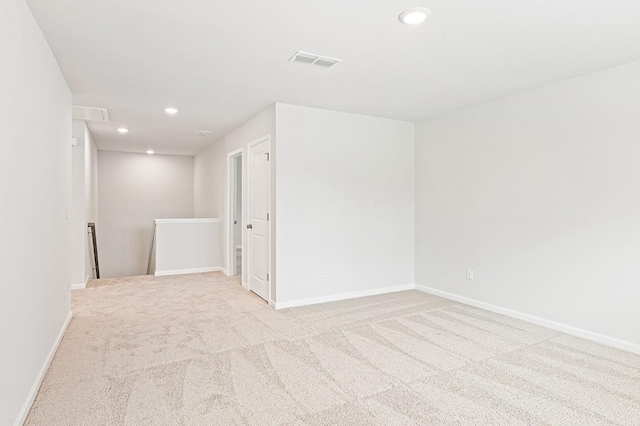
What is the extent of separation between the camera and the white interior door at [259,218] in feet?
15.4

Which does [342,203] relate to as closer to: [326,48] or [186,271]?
[326,48]

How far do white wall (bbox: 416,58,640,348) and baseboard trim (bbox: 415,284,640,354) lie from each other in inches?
1.7

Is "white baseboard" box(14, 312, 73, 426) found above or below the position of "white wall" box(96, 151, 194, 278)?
below

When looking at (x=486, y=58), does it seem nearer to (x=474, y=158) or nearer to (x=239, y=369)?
(x=474, y=158)

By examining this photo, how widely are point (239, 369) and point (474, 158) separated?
11.4ft

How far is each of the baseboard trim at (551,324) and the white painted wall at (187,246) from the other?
3.99 metres

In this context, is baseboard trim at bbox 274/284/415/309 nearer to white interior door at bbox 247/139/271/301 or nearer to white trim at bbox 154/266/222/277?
white interior door at bbox 247/139/271/301

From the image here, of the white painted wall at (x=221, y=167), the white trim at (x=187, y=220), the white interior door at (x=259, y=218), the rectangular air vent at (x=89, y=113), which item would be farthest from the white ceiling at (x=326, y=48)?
the white trim at (x=187, y=220)

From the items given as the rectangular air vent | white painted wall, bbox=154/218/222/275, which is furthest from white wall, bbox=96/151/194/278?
the rectangular air vent

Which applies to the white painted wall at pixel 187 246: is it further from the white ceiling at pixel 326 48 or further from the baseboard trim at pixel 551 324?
the baseboard trim at pixel 551 324

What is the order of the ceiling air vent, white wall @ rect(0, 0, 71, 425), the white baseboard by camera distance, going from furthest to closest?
the ceiling air vent, the white baseboard, white wall @ rect(0, 0, 71, 425)

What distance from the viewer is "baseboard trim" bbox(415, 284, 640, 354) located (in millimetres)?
3156

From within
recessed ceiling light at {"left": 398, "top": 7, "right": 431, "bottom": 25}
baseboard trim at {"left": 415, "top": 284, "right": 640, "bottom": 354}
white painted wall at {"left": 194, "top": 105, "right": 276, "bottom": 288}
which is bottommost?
baseboard trim at {"left": 415, "top": 284, "right": 640, "bottom": 354}

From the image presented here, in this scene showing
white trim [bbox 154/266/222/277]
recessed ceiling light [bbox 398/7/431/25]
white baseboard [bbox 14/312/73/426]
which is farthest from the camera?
white trim [bbox 154/266/222/277]
